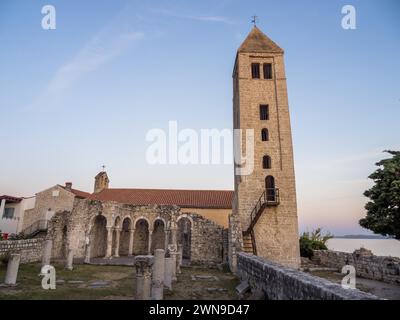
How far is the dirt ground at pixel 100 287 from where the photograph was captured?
9.05 m

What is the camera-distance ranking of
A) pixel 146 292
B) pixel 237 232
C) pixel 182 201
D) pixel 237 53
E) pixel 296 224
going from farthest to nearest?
pixel 182 201 → pixel 237 53 → pixel 296 224 → pixel 237 232 → pixel 146 292

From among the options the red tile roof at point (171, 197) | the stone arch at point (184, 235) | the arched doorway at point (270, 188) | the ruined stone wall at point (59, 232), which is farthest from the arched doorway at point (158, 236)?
the arched doorway at point (270, 188)

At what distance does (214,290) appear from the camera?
1064cm

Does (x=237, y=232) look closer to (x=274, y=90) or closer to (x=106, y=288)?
(x=106, y=288)

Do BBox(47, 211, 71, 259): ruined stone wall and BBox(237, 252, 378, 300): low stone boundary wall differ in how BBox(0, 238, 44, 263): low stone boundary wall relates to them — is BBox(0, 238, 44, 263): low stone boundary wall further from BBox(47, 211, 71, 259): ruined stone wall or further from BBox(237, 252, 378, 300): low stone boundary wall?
BBox(237, 252, 378, 300): low stone boundary wall

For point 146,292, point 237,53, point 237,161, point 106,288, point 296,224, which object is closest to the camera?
point 146,292

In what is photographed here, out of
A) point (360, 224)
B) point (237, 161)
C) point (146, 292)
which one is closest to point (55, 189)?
point (237, 161)

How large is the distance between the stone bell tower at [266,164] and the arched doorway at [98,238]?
1299 centimetres

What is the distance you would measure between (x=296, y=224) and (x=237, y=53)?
46.6 ft

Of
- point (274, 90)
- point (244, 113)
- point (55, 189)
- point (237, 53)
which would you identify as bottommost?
point (55, 189)

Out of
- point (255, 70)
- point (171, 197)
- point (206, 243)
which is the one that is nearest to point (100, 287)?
point (206, 243)

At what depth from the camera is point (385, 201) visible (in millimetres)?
10891

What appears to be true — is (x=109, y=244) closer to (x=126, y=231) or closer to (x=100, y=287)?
(x=126, y=231)

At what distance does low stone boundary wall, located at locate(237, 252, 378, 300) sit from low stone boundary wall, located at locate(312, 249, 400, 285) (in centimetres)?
801
